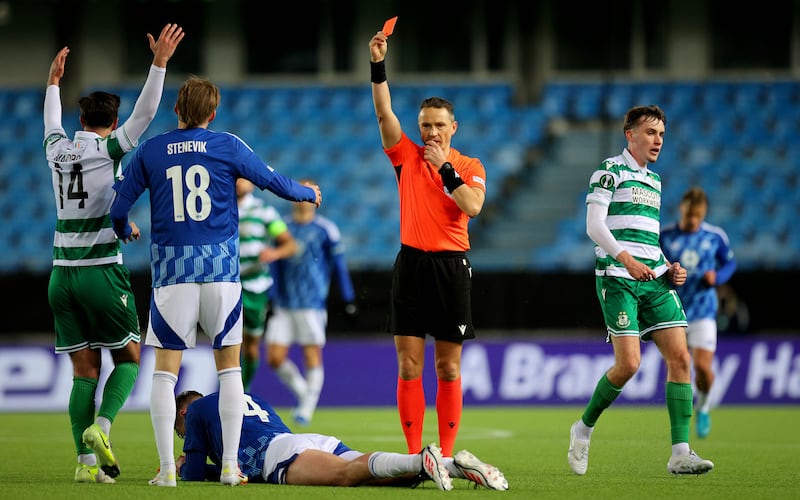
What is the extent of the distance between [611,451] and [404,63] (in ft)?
46.8

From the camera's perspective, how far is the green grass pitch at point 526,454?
20.9 ft

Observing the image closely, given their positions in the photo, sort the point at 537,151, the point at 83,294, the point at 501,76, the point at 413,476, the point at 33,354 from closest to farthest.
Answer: the point at 413,476
the point at 83,294
the point at 33,354
the point at 537,151
the point at 501,76

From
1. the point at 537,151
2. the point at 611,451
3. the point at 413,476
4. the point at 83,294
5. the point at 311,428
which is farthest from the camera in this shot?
the point at 537,151

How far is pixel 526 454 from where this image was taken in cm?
916

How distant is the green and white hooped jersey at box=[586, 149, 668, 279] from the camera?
7605 millimetres

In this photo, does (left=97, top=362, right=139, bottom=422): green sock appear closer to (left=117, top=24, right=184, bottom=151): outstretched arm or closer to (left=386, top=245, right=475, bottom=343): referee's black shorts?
(left=117, top=24, right=184, bottom=151): outstretched arm

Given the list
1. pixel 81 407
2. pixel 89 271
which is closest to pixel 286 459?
pixel 81 407

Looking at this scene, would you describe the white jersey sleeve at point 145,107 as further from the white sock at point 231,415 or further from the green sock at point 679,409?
the green sock at point 679,409

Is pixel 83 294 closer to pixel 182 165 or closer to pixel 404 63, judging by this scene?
pixel 182 165

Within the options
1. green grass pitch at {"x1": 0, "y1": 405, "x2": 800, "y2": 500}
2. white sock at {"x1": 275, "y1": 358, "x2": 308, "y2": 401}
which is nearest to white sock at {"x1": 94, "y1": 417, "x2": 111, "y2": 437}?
green grass pitch at {"x1": 0, "y1": 405, "x2": 800, "y2": 500}

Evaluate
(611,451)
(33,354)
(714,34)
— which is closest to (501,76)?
(714,34)

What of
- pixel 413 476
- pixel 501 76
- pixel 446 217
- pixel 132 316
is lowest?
pixel 413 476

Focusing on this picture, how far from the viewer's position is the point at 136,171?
261 inches

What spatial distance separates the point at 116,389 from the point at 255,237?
475 cm
